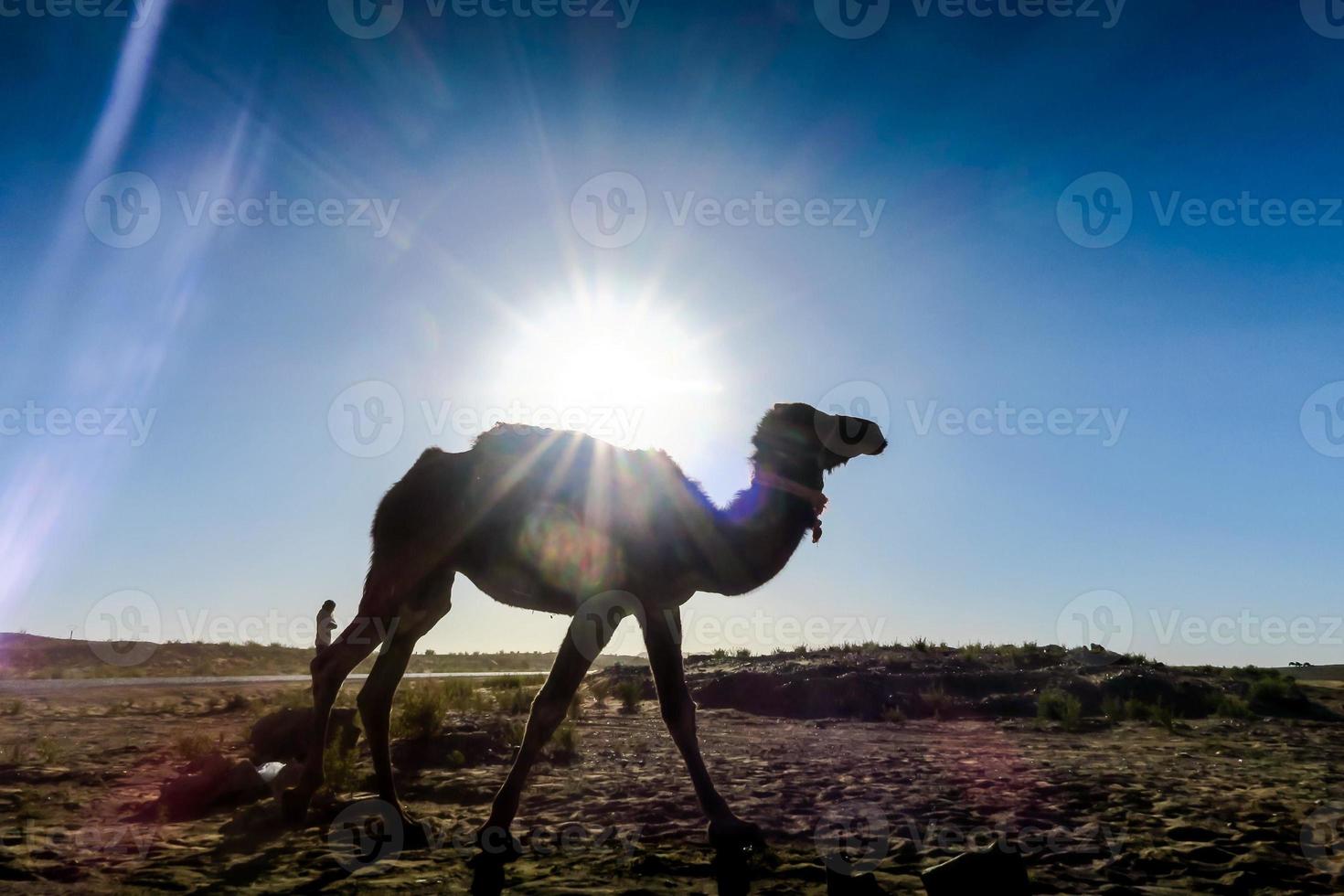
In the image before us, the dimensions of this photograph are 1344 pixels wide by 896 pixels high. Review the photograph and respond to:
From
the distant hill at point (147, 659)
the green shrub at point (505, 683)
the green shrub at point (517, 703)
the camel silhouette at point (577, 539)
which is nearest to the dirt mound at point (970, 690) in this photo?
the green shrub at point (517, 703)

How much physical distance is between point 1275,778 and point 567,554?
7402 mm

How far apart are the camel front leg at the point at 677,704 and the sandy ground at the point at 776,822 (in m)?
0.30

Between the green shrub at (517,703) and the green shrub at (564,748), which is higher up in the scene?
the green shrub at (564,748)

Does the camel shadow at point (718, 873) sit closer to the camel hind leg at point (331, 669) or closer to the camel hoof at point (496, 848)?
the camel hoof at point (496, 848)

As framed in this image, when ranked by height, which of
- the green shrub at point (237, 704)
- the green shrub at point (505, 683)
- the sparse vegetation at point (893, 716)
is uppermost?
the sparse vegetation at point (893, 716)

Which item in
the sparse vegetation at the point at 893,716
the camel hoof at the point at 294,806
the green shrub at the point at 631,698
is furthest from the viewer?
the green shrub at the point at 631,698

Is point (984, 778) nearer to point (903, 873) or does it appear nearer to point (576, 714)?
point (903, 873)

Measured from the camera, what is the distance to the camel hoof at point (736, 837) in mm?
5426

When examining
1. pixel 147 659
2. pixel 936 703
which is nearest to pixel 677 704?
pixel 936 703

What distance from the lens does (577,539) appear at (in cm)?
639

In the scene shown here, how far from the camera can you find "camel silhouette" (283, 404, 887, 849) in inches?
247

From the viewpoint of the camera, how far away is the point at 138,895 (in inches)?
175

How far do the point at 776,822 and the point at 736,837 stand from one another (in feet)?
2.77

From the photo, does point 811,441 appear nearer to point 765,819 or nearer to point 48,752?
point 765,819
